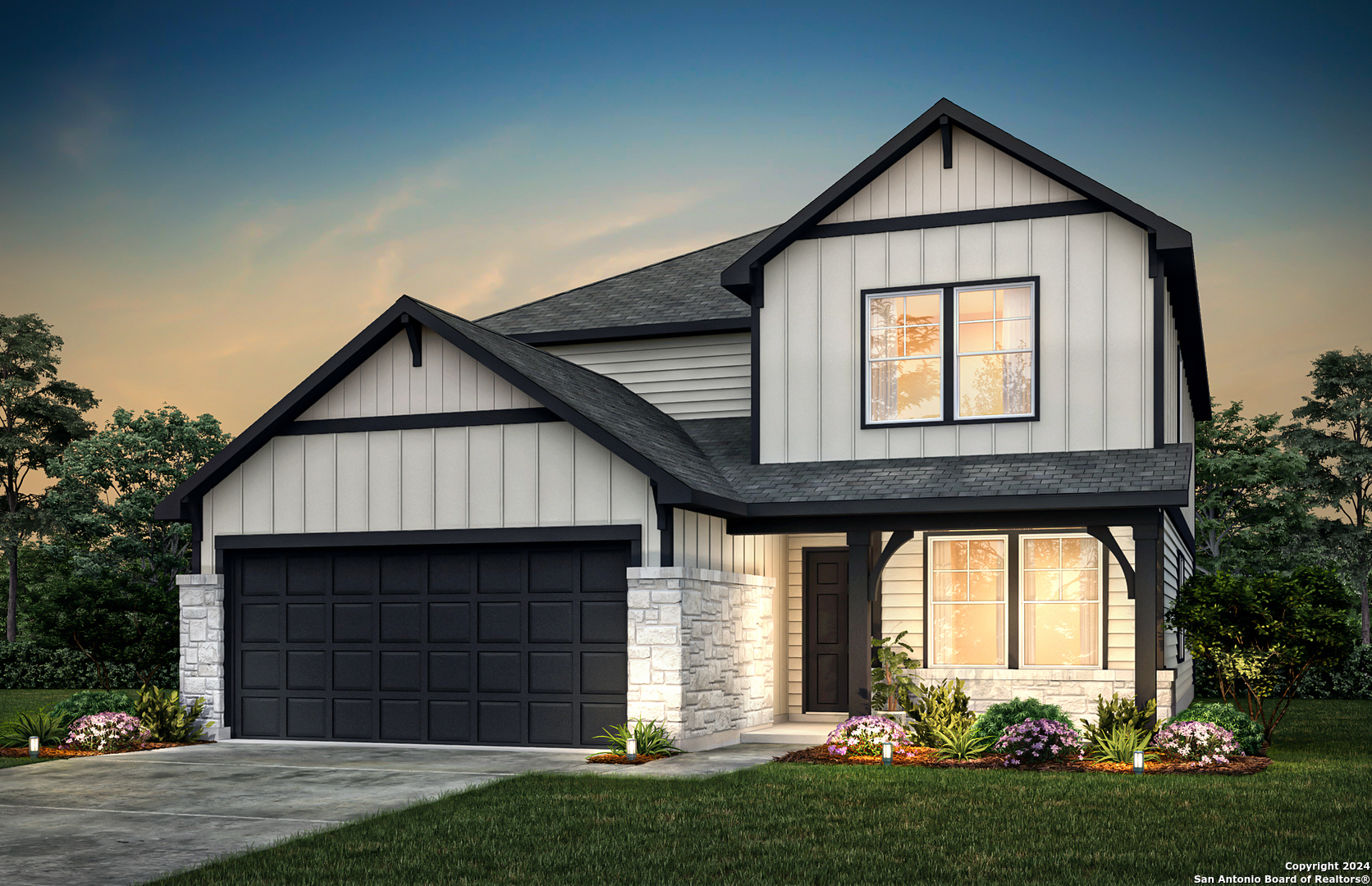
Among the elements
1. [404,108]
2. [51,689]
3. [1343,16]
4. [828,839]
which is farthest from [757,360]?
[51,689]

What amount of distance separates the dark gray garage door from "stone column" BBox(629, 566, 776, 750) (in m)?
0.39

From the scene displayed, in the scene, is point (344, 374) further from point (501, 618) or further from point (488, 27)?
point (488, 27)

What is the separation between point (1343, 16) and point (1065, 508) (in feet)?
54.8

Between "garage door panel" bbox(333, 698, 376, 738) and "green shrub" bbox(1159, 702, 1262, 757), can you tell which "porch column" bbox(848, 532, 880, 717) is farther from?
"garage door panel" bbox(333, 698, 376, 738)

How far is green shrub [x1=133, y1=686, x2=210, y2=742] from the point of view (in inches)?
600

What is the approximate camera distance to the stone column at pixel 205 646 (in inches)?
627

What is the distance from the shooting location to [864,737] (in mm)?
13336

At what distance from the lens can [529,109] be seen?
24609mm

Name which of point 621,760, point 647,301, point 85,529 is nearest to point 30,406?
point 85,529

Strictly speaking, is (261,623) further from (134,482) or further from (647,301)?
(134,482)

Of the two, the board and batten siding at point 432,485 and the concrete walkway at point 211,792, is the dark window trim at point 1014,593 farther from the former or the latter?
the board and batten siding at point 432,485

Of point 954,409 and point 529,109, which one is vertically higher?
point 529,109

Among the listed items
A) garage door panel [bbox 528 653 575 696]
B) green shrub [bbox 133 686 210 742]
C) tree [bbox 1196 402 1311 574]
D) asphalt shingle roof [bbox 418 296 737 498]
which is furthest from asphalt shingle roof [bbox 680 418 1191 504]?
tree [bbox 1196 402 1311 574]

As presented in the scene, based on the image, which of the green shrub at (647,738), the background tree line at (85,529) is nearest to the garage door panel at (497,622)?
the green shrub at (647,738)
